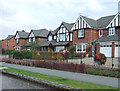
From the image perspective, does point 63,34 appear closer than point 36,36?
Yes

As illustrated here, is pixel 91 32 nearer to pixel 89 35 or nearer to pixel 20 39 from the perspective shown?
pixel 89 35

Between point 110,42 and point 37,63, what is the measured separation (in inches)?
575

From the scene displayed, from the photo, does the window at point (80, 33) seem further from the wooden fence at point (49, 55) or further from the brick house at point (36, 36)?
the brick house at point (36, 36)

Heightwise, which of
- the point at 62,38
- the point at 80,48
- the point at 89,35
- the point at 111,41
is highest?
the point at 89,35

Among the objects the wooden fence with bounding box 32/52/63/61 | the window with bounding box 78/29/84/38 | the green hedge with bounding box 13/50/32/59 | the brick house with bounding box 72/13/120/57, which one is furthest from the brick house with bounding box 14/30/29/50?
the wooden fence with bounding box 32/52/63/61

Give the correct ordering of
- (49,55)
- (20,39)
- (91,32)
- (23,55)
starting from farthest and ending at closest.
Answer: (20,39), (91,32), (23,55), (49,55)

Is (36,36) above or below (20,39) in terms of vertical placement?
above

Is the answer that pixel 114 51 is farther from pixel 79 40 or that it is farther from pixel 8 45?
pixel 8 45

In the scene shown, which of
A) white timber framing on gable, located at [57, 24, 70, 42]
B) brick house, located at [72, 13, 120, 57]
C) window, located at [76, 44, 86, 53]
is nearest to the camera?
brick house, located at [72, 13, 120, 57]

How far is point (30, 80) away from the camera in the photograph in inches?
400

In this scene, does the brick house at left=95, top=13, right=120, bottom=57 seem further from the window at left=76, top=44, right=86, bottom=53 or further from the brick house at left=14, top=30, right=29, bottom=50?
the brick house at left=14, top=30, right=29, bottom=50

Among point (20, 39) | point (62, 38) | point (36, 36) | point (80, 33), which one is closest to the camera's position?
point (80, 33)

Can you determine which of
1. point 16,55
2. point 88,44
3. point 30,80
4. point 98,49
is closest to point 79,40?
point 88,44

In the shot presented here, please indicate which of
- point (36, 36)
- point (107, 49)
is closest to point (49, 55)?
point (107, 49)
